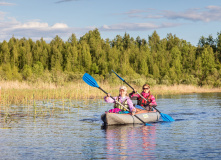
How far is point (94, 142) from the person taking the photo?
32.1ft

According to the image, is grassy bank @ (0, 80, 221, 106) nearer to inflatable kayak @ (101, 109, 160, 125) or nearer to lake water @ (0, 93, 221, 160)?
lake water @ (0, 93, 221, 160)

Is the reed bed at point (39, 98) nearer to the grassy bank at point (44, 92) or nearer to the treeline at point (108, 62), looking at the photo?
the grassy bank at point (44, 92)

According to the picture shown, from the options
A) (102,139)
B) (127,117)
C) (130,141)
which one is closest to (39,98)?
(127,117)

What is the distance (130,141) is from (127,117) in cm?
312

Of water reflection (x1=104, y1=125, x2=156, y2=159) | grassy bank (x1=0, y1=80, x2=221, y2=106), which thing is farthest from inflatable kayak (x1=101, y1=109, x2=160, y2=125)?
grassy bank (x1=0, y1=80, x2=221, y2=106)

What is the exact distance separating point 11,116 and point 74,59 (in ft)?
136

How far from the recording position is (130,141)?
989cm

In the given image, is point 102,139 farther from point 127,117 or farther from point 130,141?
point 127,117

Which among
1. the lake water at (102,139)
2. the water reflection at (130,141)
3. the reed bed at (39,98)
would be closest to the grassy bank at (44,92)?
the reed bed at (39,98)

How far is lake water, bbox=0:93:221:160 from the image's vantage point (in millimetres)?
8245

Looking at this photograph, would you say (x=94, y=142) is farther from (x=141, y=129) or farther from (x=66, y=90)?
(x=66, y=90)

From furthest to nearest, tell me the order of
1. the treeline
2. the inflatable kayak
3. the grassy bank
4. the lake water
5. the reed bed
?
the treeline
the grassy bank
the reed bed
the inflatable kayak
the lake water

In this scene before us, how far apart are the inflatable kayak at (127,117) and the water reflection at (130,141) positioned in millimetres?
234

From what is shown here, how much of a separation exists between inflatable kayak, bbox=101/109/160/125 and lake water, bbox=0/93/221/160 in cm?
28
